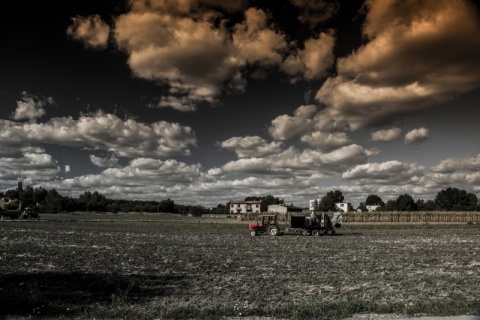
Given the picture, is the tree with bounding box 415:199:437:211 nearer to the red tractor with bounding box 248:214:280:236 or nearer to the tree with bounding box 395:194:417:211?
the tree with bounding box 395:194:417:211

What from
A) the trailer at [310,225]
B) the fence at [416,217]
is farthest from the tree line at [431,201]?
the trailer at [310,225]

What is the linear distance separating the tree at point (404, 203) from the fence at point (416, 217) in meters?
60.7

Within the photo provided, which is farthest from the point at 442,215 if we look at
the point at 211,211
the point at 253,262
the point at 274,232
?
the point at 211,211

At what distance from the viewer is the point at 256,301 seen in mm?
11461

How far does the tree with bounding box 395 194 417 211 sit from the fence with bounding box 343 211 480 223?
199 ft

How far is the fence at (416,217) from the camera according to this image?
87875 mm

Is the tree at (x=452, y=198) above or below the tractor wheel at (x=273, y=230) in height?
above

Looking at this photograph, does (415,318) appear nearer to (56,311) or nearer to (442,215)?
(56,311)

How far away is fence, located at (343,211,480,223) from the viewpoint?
87.9 metres

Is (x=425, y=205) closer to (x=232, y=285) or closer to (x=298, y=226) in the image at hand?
(x=298, y=226)

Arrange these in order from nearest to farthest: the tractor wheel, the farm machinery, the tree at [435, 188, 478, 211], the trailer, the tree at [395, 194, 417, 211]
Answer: the tractor wheel
the farm machinery
the trailer
the tree at [395, 194, 417, 211]
the tree at [435, 188, 478, 211]

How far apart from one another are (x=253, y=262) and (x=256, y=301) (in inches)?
322

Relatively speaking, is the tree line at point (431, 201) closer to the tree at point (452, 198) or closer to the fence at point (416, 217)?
the tree at point (452, 198)

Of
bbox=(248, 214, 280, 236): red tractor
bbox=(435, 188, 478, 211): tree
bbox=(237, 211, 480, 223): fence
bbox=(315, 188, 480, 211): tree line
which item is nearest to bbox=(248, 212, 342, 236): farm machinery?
bbox=(248, 214, 280, 236): red tractor
